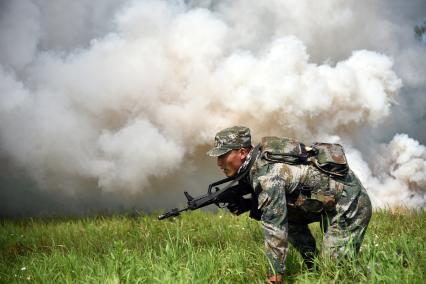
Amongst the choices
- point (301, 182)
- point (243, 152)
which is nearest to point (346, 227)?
point (301, 182)

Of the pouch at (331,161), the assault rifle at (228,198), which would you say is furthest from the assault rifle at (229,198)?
the pouch at (331,161)

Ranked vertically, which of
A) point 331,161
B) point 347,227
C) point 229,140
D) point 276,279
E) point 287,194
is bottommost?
point 276,279

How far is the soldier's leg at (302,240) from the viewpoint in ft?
17.4

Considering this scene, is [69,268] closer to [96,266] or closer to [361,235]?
[96,266]

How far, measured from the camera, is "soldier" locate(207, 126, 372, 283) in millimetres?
4336

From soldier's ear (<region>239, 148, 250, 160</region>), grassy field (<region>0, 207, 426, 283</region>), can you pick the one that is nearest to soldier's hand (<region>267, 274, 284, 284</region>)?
grassy field (<region>0, 207, 426, 283</region>)

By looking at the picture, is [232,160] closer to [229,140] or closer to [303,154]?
[229,140]

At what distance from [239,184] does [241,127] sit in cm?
67

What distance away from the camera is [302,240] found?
530cm

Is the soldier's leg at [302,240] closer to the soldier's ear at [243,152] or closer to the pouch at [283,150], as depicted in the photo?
the pouch at [283,150]

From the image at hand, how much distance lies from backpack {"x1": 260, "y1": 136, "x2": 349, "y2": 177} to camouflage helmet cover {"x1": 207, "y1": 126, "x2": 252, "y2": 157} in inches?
7.9

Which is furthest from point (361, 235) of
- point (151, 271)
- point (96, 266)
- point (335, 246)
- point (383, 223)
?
point (383, 223)

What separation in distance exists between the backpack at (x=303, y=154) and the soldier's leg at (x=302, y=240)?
0.97 metres

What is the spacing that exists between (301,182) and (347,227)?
645 mm
